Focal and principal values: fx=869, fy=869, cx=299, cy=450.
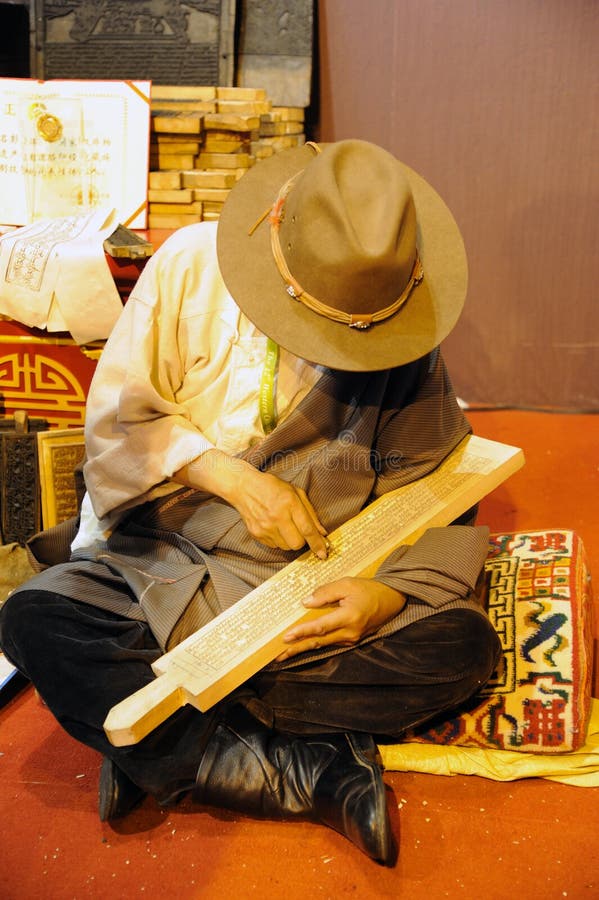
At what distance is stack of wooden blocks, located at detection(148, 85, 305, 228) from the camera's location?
3.46 meters

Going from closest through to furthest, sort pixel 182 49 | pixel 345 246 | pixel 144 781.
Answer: pixel 345 246 → pixel 144 781 → pixel 182 49

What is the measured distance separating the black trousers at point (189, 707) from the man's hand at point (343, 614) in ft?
0.22

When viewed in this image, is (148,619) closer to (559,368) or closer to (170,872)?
(170,872)

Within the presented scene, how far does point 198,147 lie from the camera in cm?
350

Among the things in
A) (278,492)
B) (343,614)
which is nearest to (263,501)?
(278,492)

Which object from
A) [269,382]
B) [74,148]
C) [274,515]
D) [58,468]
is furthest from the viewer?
[74,148]

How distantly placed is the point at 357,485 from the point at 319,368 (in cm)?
30

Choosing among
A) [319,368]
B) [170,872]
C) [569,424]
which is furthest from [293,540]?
[569,424]

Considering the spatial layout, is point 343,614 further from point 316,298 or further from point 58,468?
point 58,468

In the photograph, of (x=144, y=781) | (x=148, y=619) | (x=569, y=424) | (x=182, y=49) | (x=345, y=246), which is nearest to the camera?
(x=345, y=246)

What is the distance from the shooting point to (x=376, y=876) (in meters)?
1.74

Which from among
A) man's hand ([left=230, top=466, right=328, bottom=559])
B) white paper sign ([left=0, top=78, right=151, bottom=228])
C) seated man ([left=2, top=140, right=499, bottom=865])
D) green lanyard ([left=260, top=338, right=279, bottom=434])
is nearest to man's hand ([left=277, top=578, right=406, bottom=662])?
seated man ([left=2, top=140, right=499, bottom=865])

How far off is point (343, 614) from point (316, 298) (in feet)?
2.19

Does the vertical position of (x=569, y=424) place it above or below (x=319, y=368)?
below
